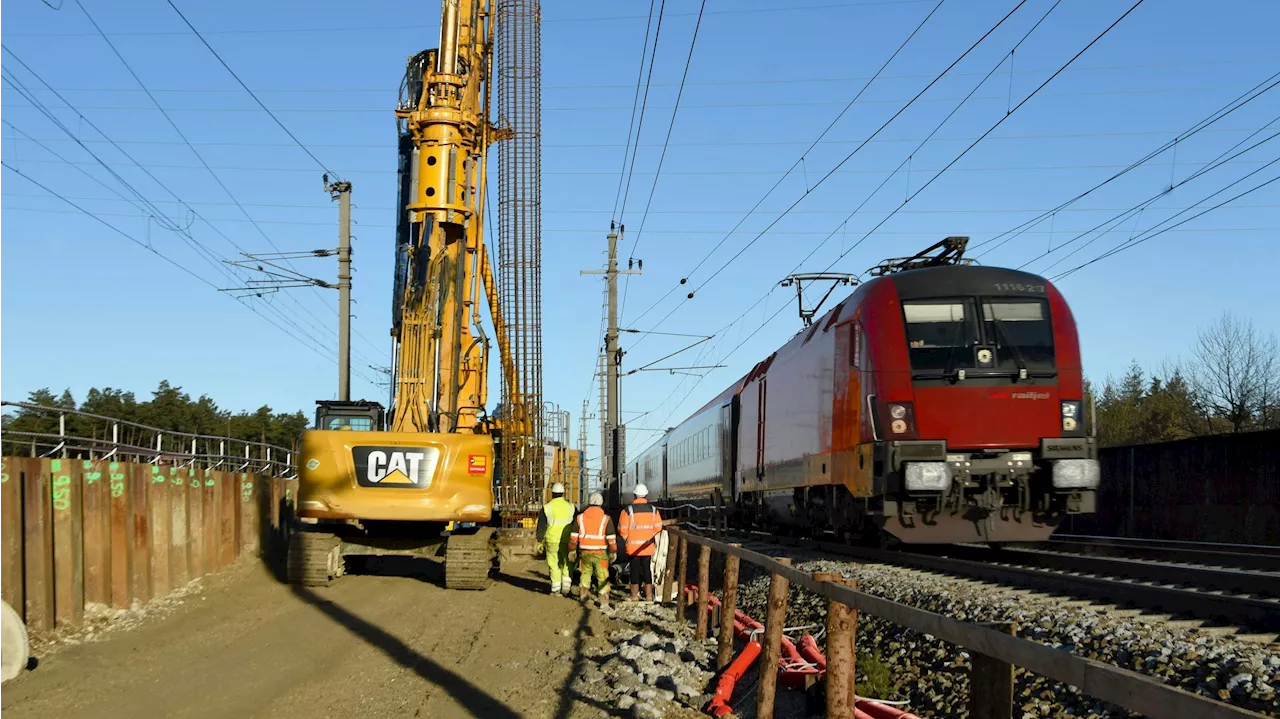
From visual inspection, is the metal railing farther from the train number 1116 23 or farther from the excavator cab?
the train number 1116 23

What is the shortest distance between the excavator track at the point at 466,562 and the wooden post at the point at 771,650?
9031mm

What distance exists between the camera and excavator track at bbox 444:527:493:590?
16.0m

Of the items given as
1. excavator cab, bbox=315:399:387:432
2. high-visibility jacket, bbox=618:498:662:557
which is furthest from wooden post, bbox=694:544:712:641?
excavator cab, bbox=315:399:387:432

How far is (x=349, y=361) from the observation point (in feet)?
90.9

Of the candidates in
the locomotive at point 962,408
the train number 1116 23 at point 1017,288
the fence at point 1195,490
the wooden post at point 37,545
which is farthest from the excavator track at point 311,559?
the fence at point 1195,490

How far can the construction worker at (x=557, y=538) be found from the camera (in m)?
16.2

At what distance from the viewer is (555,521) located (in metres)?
16.2

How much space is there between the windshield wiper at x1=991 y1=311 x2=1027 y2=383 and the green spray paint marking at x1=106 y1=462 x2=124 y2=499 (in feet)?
33.8

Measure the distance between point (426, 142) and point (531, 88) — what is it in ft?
36.3

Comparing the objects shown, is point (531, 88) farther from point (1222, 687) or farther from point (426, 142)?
point (1222, 687)

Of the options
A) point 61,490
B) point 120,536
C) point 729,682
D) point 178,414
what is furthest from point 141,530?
point 178,414

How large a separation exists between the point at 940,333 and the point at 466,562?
7.10 metres

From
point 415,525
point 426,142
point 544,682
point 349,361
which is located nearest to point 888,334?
point 544,682

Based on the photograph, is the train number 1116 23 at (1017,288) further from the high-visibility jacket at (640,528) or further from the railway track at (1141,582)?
the high-visibility jacket at (640,528)
